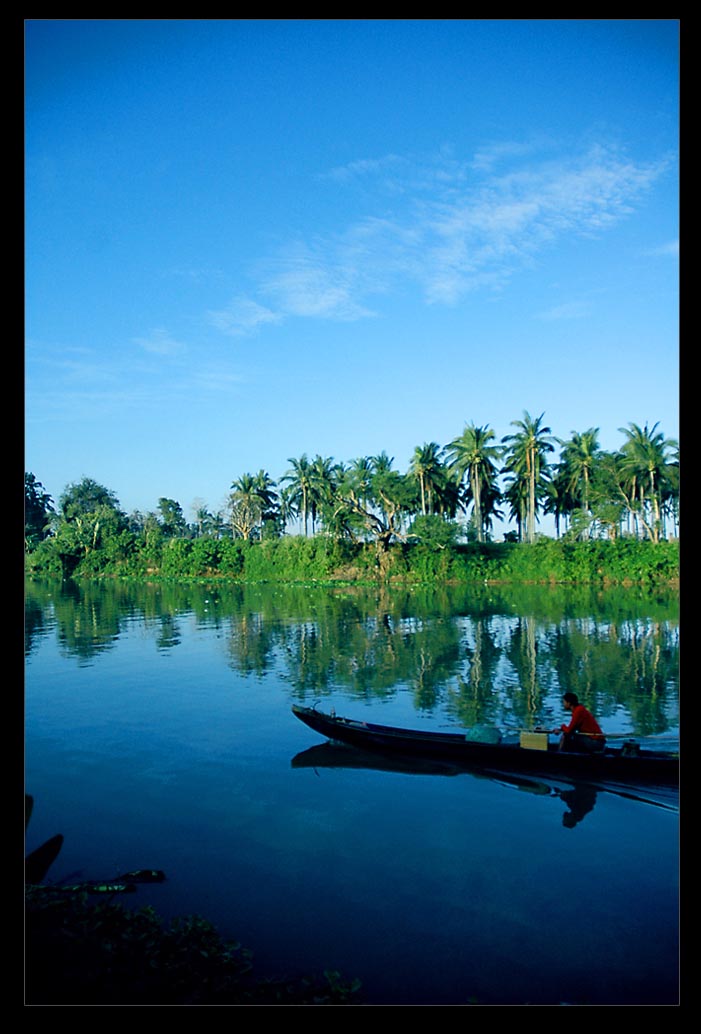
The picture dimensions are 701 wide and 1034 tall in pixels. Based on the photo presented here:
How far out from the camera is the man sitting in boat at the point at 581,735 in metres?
8.72

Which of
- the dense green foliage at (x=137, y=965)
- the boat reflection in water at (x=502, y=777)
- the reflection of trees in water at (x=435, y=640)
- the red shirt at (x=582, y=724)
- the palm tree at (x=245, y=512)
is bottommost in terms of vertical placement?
the reflection of trees in water at (x=435, y=640)

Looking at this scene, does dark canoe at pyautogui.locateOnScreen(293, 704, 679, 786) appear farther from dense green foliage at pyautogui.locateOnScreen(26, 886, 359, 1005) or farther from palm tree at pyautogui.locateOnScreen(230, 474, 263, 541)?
palm tree at pyautogui.locateOnScreen(230, 474, 263, 541)

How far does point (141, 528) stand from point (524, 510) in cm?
2816

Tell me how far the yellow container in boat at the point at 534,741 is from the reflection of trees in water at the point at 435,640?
10.3 feet

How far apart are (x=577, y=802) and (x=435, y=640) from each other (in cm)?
1283

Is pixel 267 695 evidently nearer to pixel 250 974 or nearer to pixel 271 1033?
pixel 250 974

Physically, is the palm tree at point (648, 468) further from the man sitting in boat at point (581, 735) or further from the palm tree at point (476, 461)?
the man sitting in boat at point (581, 735)

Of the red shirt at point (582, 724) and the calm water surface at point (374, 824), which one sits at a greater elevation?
the red shirt at point (582, 724)

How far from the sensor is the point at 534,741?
8719 mm

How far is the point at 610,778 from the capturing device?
8.48 m

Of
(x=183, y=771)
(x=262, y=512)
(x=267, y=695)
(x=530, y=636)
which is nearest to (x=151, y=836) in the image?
(x=183, y=771)

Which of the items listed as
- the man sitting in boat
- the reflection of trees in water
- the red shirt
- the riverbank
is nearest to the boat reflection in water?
the man sitting in boat

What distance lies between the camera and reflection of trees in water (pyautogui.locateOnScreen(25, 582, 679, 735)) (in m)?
13.9

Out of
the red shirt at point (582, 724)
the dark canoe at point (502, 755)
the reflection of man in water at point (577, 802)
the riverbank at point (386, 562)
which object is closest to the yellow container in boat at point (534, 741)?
the dark canoe at point (502, 755)
